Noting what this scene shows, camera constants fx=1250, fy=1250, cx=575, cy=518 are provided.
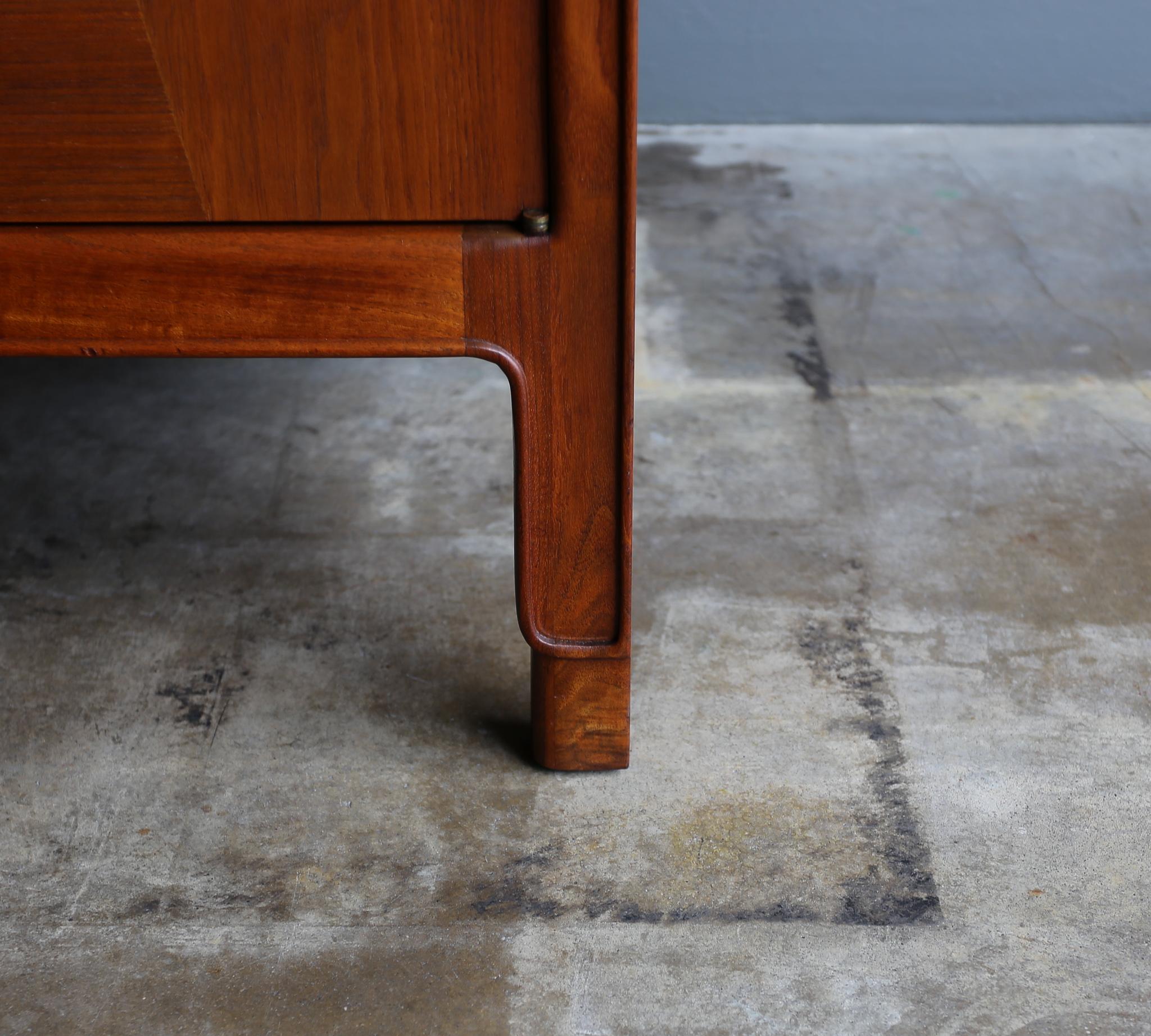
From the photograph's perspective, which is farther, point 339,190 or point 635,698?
point 635,698

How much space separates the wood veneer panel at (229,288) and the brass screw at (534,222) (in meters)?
0.05

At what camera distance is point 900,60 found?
3.30 m

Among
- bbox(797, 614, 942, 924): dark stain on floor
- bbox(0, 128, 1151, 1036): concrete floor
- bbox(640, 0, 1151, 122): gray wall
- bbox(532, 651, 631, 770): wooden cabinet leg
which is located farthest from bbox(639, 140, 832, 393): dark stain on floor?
bbox(532, 651, 631, 770): wooden cabinet leg

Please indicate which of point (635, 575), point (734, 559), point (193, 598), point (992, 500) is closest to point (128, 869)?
point (193, 598)

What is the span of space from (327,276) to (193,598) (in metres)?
0.59

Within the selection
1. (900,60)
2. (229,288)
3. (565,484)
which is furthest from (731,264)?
(229,288)

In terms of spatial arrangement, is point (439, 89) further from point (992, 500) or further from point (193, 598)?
point (992, 500)

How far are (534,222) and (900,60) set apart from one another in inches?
106

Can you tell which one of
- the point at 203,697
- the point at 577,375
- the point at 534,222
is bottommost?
the point at 203,697

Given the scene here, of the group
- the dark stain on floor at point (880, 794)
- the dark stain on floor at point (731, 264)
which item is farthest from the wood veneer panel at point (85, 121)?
the dark stain on floor at point (731, 264)

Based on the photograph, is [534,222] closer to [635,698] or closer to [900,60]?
[635,698]

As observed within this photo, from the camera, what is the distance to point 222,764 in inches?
46.1

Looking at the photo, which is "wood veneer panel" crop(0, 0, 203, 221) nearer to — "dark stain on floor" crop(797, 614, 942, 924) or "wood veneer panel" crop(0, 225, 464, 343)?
"wood veneer panel" crop(0, 225, 464, 343)

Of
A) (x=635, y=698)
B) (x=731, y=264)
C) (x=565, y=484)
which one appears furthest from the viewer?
(x=731, y=264)
